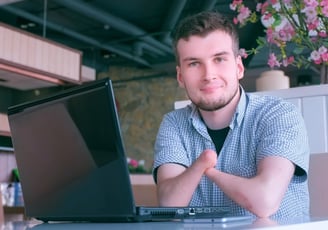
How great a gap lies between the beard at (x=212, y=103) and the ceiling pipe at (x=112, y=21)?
5.70 meters

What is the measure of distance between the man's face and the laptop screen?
→ 0.49 m

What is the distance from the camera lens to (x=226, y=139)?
1.46 metres

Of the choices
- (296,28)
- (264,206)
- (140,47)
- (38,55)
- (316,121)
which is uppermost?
(140,47)

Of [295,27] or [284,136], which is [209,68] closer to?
[284,136]

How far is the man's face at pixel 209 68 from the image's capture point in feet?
4.38

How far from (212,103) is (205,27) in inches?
7.9

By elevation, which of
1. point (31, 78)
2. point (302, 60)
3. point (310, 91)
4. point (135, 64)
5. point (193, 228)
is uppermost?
point (135, 64)

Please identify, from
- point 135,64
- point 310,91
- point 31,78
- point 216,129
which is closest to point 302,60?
point 310,91

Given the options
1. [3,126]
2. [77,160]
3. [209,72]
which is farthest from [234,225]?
[3,126]

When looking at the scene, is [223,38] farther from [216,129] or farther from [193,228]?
[193,228]

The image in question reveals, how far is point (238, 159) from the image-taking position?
1.44 meters

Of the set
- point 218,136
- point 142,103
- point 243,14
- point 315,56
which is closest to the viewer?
point 218,136

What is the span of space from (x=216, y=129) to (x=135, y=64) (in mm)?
9483

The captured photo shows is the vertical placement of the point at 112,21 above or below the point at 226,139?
above
